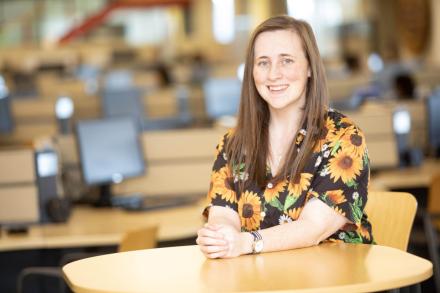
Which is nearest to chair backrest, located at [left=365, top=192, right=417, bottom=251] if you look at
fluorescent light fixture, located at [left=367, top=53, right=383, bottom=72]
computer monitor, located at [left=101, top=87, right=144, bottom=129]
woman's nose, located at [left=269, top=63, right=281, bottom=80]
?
woman's nose, located at [left=269, top=63, right=281, bottom=80]

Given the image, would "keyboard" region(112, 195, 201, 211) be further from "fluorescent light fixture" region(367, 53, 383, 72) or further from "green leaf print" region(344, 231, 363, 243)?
"fluorescent light fixture" region(367, 53, 383, 72)

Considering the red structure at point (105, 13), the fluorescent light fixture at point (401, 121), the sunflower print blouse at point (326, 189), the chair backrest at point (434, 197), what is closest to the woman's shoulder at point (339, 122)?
the sunflower print blouse at point (326, 189)

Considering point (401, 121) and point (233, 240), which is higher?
point (233, 240)

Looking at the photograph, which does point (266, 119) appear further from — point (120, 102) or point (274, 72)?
point (120, 102)

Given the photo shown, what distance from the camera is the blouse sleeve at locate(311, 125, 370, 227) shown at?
9.18ft

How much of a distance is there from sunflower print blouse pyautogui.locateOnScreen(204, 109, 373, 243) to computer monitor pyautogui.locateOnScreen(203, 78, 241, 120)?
650cm

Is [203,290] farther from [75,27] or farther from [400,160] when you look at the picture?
[75,27]

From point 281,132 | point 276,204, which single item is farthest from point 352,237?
point 281,132

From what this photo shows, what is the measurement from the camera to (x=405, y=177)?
578 cm

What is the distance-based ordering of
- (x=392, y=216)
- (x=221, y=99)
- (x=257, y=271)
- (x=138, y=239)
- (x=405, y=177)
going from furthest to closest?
(x=221, y=99) < (x=405, y=177) < (x=138, y=239) < (x=392, y=216) < (x=257, y=271)

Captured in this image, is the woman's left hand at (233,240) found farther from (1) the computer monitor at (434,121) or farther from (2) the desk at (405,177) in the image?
(1) the computer monitor at (434,121)

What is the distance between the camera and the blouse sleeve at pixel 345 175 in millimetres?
2799

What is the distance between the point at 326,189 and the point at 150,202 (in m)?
2.45

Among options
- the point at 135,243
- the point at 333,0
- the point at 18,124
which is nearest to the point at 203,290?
the point at 135,243
